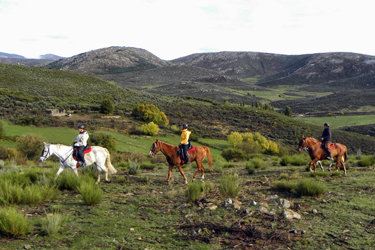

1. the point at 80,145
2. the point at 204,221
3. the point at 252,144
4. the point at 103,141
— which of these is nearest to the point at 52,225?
the point at 204,221

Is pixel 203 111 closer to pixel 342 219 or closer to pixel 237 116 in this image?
pixel 237 116

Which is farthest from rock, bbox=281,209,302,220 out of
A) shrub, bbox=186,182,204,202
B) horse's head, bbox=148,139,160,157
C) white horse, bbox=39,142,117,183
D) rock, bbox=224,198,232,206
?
white horse, bbox=39,142,117,183

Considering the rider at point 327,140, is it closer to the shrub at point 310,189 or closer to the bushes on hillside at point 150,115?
the shrub at point 310,189

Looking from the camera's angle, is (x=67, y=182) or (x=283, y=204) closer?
(x=283, y=204)

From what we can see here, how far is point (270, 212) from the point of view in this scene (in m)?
7.25

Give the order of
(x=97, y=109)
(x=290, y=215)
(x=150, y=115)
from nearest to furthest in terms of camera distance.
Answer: (x=290, y=215) → (x=150, y=115) → (x=97, y=109)

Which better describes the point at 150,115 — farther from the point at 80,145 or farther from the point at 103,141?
the point at 80,145

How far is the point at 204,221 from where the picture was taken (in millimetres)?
6922

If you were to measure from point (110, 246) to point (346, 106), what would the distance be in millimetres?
136863

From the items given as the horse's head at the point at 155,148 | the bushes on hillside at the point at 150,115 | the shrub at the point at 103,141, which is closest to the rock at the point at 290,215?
the horse's head at the point at 155,148

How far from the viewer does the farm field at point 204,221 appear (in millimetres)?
5918

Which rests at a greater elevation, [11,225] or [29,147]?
[11,225]

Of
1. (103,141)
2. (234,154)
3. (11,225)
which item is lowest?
(234,154)

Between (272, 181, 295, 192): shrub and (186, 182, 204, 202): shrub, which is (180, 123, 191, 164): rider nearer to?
(186, 182, 204, 202): shrub
